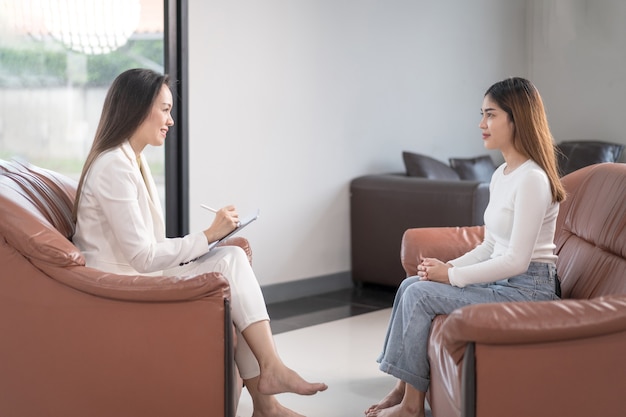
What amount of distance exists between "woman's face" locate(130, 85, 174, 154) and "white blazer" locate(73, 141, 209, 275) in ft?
0.23

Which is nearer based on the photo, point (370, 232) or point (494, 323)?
point (494, 323)

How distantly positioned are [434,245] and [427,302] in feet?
2.18

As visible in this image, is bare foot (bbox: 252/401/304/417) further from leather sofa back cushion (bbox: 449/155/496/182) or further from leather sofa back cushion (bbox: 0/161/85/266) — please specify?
leather sofa back cushion (bbox: 449/155/496/182)

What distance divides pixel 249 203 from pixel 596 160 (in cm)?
293

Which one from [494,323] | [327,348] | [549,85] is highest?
[549,85]

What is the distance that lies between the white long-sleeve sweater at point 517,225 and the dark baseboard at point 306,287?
2.30m

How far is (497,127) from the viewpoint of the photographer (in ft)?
9.71

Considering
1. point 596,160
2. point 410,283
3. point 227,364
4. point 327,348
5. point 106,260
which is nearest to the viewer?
point 227,364

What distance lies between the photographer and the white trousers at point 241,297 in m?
2.84

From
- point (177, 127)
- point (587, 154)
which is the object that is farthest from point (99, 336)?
point (587, 154)

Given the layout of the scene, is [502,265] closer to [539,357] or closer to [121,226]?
[539,357]

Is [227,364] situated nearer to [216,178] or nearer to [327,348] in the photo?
[327,348]

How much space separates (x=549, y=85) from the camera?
7.32m

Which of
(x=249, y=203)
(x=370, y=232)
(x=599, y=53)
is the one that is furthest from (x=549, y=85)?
(x=249, y=203)
